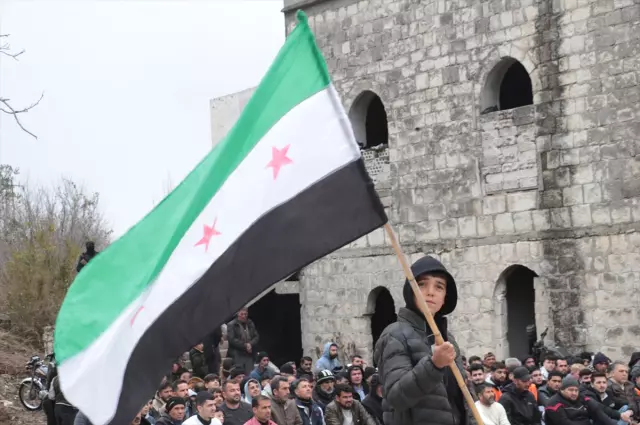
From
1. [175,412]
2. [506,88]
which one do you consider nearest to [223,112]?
[506,88]

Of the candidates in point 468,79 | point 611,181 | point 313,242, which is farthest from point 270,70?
point 468,79

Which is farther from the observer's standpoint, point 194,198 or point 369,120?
point 369,120

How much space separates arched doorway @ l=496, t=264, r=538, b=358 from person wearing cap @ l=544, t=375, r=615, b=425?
6813mm

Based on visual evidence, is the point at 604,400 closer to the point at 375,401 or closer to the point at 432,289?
the point at 375,401

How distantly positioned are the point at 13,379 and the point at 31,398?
224 centimetres

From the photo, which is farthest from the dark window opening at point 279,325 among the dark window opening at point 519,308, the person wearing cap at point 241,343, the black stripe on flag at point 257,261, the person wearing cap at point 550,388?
the black stripe on flag at point 257,261

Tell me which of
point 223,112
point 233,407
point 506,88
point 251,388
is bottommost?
point 233,407

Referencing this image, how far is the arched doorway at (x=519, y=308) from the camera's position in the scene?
20.9m

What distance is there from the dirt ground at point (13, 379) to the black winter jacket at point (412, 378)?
43.0 feet

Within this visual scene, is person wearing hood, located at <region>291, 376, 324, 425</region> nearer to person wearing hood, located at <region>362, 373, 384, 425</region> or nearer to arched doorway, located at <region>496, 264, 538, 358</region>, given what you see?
A: person wearing hood, located at <region>362, 373, 384, 425</region>

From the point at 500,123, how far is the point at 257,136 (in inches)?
570

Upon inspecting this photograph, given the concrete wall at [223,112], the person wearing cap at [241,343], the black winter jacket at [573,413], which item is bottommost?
the black winter jacket at [573,413]

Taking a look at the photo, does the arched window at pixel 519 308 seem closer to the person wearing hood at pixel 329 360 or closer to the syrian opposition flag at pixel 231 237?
the person wearing hood at pixel 329 360

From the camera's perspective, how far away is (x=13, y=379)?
21500mm
